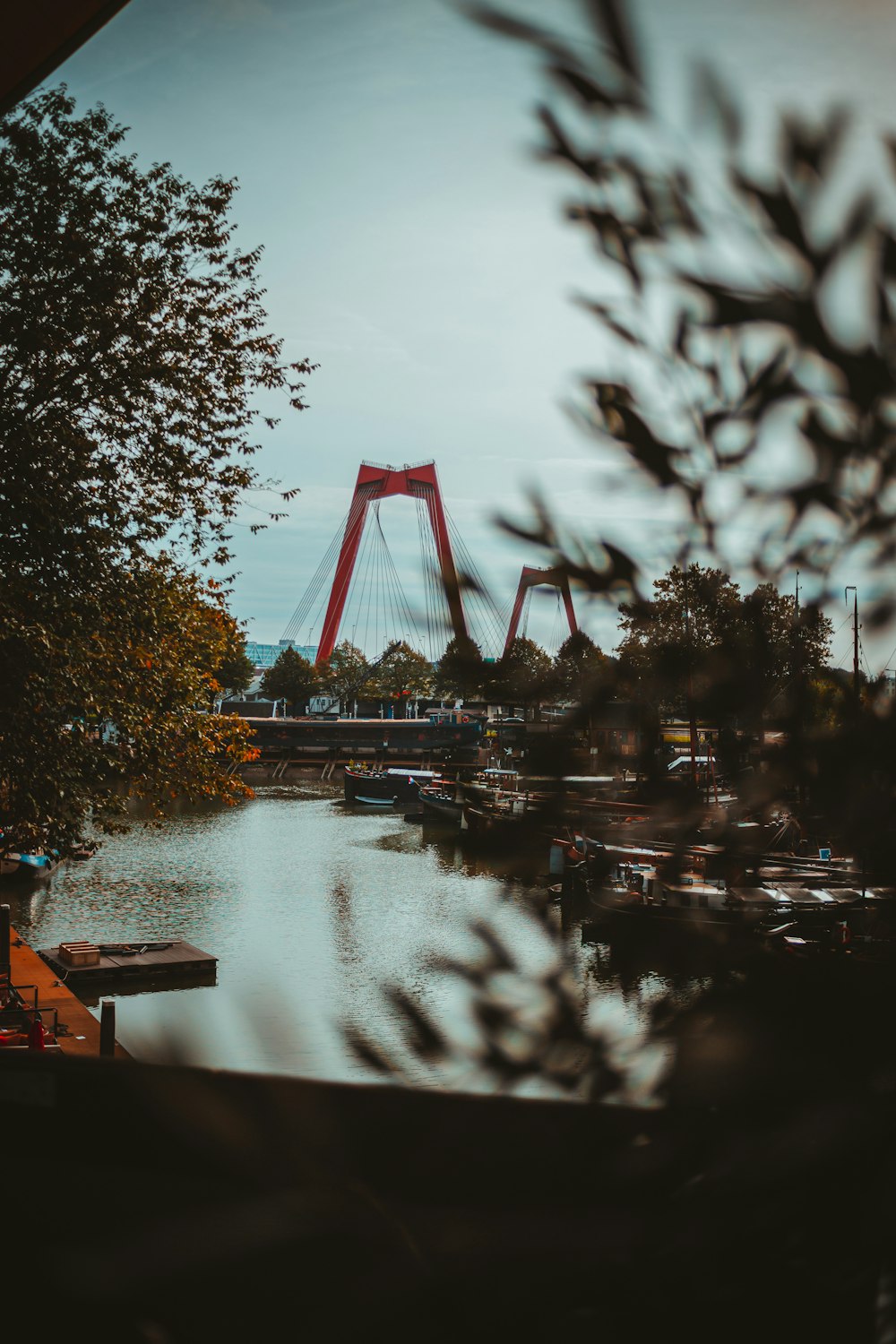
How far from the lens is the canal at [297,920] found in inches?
37.2

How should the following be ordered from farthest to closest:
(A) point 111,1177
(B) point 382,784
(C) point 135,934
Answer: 1. (B) point 382,784
2. (C) point 135,934
3. (A) point 111,1177

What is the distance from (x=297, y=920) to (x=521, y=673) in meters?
17.1

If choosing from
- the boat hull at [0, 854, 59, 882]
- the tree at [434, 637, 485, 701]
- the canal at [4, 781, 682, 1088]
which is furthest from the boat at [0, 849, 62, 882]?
the tree at [434, 637, 485, 701]

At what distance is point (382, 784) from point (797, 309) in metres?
35.7

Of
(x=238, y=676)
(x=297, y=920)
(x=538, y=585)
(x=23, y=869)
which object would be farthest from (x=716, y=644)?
(x=238, y=676)

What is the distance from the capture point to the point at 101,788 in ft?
26.3

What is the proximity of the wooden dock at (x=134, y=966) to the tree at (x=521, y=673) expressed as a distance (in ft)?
43.6

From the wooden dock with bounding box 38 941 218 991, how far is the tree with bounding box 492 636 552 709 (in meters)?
13.3

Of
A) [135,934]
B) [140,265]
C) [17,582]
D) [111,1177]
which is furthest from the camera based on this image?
[135,934]

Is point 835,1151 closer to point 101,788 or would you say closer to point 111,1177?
point 111,1177

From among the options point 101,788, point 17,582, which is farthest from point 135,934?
point 17,582

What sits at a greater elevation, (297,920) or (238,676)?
(238,676)

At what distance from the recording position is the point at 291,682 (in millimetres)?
51188

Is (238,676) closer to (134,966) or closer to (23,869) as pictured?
(23,869)
